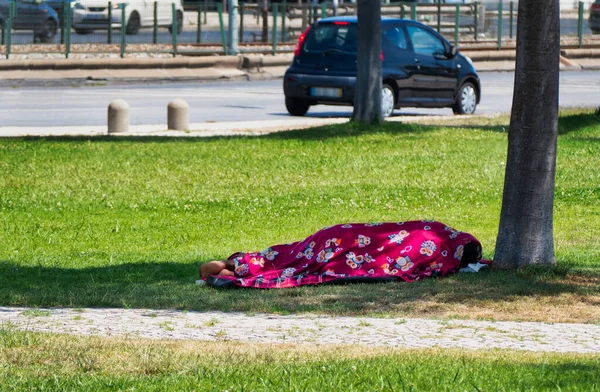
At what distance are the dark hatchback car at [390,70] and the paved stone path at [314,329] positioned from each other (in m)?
A: 12.8

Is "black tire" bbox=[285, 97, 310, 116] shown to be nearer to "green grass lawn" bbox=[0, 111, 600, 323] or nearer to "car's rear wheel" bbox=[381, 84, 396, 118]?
"car's rear wheel" bbox=[381, 84, 396, 118]

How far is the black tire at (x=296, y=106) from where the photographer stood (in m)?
20.7

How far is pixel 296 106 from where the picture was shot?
2092 cm

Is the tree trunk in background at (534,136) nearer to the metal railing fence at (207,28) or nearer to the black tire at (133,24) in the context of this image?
the metal railing fence at (207,28)

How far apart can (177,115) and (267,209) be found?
20.5ft

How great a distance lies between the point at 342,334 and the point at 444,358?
92 centimetres

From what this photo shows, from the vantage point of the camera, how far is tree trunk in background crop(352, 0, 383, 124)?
17.2 meters

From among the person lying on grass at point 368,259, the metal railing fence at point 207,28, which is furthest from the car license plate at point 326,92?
the metal railing fence at point 207,28

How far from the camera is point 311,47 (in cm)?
2034

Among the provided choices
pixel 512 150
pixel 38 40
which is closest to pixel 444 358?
pixel 512 150

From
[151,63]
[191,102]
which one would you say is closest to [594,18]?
[151,63]

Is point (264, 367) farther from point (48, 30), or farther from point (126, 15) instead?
point (126, 15)

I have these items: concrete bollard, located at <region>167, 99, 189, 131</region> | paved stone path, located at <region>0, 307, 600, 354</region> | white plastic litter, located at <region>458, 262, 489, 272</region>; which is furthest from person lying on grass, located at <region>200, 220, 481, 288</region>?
concrete bollard, located at <region>167, 99, 189, 131</region>

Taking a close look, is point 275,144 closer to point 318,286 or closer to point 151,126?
point 151,126
